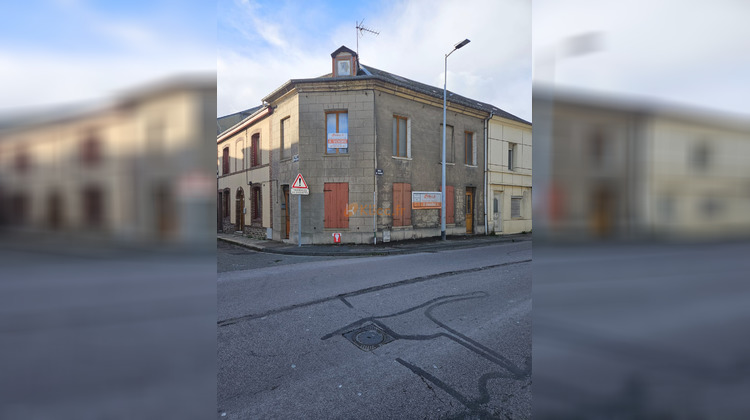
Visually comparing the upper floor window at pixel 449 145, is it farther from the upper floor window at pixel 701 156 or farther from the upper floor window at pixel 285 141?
the upper floor window at pixel 701 156

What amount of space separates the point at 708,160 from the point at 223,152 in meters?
18.4

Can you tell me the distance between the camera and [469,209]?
1438 centimetres

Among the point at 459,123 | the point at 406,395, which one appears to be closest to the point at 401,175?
the point at 459,123

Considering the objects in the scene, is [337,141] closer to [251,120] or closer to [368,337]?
[251,120]

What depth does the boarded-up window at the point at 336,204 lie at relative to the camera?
36.8 feet

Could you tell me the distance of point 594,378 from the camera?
40.6 inches

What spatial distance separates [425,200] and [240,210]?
31.3 feet

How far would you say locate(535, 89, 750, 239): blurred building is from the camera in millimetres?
826

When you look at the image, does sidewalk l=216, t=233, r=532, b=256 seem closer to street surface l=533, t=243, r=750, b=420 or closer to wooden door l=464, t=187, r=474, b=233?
wooden door l=464, t=187, r=474, b=233

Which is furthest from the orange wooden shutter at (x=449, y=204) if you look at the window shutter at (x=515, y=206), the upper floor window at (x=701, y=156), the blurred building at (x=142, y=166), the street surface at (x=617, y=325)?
the blurred building at (x=142, y=166)

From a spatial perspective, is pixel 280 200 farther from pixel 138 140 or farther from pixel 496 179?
pixel 138 140

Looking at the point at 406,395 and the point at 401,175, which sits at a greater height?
the point at 401,175

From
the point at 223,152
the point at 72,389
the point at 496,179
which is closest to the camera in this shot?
the point at 72,389

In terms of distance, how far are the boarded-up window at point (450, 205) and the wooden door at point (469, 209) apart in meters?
1.08
